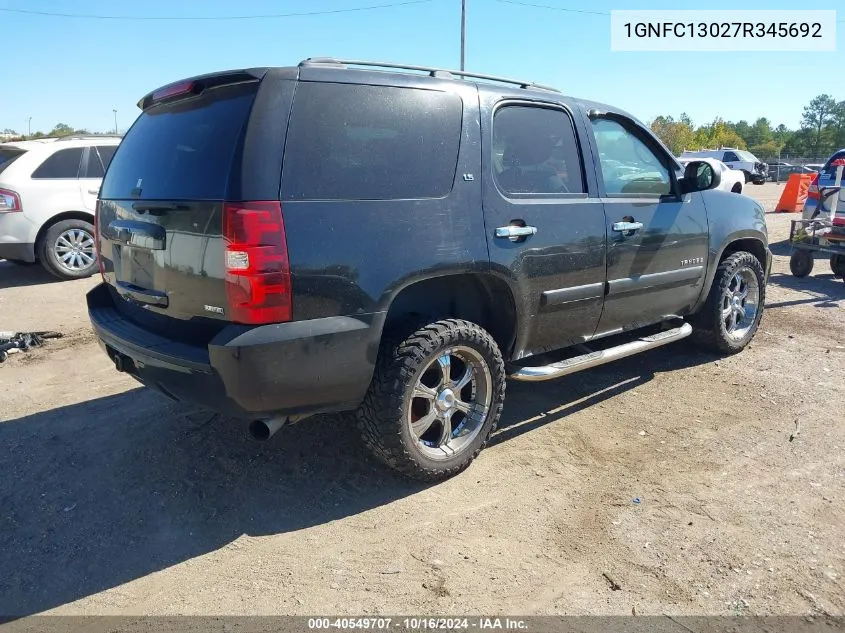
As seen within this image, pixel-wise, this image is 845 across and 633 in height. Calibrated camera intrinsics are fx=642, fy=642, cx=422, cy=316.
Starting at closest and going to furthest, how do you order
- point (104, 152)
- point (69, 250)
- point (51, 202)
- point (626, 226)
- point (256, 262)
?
point (256, 262)
point (626, 226)
point (51, 202)
point (69, 250)
point (104, 152)

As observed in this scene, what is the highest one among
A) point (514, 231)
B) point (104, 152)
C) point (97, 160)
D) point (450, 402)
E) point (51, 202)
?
point (104, 152)

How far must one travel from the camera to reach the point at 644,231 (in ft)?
14.1

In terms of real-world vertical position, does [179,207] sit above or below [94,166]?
below

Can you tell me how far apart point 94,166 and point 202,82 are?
6.62 m

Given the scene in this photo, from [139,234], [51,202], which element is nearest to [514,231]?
[139,234]

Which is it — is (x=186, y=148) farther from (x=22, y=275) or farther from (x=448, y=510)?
(x=22, y=275)

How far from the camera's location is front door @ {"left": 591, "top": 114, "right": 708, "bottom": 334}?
4.14 metres

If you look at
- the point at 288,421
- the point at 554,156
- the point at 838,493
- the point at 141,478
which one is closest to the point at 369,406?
the point at 288,421

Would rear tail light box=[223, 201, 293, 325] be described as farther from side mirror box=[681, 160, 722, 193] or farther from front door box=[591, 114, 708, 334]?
side mirror box=[681, 160, 722, 193]

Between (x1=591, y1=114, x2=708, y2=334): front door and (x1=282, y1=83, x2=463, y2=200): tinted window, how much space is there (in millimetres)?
1354

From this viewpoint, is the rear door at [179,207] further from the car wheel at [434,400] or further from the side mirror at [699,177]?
the side mirror at [699,177]

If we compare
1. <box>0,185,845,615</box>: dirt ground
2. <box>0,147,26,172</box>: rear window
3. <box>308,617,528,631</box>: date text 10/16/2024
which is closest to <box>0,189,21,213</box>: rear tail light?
<box>0,147,26,172</box>: rear window

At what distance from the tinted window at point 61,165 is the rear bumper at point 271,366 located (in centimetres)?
639

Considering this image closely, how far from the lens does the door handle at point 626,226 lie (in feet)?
13.3
